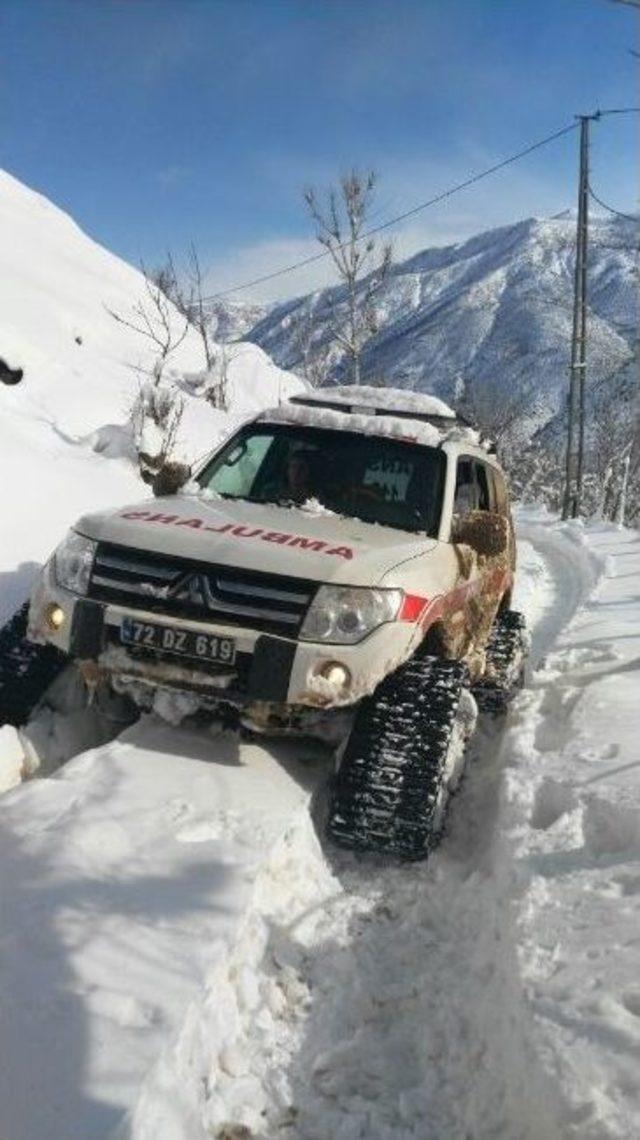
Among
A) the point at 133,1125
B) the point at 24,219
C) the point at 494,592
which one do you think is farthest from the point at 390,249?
the point at 133,1125

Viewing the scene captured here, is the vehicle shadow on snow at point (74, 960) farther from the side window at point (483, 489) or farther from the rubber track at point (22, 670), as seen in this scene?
the side window at point (483, 489)

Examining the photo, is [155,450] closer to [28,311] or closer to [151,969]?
[151,969]

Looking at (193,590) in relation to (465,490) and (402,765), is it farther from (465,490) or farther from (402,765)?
(465,490)

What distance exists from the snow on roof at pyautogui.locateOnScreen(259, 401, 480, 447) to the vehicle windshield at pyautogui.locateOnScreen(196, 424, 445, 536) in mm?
37

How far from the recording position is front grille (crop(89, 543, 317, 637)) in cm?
→ 400

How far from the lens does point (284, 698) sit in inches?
153

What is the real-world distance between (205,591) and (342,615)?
65cm

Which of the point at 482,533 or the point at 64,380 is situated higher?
the point at 64,380

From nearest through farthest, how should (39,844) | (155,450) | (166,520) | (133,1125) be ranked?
(133,1125) < (39,844) < (166,520) < (155,450)

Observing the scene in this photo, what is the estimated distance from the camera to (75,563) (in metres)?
4.34

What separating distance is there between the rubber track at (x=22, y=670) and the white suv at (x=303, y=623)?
37cm

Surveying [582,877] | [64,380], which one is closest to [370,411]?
[582,877]

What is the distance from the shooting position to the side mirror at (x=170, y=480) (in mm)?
5316

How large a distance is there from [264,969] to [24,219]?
42.6 metres
